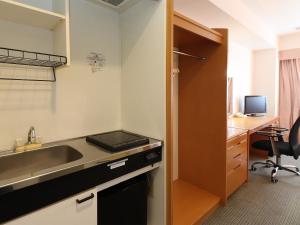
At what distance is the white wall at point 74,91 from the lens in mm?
1354

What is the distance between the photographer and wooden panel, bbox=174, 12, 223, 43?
162 centimetres

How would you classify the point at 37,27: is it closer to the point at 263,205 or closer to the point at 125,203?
the point at 125,203

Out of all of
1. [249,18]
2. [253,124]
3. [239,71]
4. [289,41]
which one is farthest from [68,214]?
[289,41]

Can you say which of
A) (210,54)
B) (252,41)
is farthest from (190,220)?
(252,41)

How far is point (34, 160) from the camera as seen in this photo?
4.53ft

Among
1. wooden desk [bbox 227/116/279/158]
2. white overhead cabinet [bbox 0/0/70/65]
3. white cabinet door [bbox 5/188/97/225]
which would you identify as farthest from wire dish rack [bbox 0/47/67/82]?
wooden desk [bbox 227/116/279/158]

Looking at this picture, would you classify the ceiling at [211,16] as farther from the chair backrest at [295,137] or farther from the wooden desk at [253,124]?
the chair backrest at [295,137]

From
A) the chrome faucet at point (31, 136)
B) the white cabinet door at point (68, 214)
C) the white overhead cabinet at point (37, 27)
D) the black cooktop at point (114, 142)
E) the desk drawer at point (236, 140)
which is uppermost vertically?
the white overhead cabinet at point (37, 27)

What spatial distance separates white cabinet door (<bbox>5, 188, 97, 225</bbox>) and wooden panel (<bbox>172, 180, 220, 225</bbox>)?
0.89 m

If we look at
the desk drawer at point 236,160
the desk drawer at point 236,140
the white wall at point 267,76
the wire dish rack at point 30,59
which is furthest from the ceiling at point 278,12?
the wire dish rack at point 30,59

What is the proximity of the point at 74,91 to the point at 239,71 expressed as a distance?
3.47m

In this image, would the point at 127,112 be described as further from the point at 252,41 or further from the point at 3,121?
the point at 252,41

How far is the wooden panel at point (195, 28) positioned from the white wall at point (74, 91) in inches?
23.9

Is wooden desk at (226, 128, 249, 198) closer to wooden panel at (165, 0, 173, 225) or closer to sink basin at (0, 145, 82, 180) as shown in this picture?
wooden panel at (165, 0, 173, 225)
